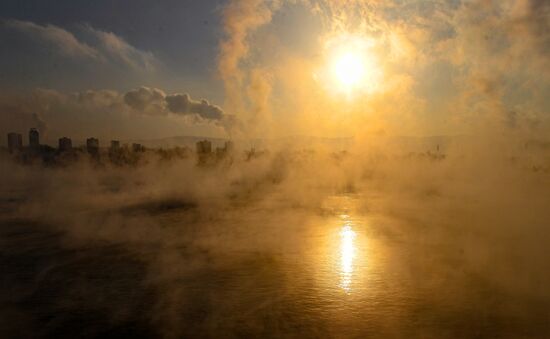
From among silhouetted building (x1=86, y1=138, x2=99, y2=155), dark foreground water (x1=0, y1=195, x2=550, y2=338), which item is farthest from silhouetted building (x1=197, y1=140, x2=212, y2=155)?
dark foreground water (x1=0, y1=195, x2=550, y2=338)

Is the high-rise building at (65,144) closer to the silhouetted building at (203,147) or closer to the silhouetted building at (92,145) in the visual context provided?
the silhouetted building at (92,145)

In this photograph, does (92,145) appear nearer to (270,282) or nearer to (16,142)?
(16,142)

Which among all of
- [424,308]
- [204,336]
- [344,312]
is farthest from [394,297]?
[204,336]

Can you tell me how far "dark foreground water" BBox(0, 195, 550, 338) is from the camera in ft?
36.5

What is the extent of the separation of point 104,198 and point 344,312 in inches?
1319

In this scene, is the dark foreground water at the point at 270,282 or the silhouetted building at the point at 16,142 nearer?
the dark foreground water at the point at 270,282

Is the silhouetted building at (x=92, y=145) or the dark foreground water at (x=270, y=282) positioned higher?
the silhouetted building at (x=92, y=145)

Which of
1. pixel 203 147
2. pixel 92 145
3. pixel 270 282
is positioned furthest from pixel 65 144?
pixel 270 282

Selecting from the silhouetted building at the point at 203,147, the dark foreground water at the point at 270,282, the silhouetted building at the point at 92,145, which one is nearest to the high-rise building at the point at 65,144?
the silhouetted building at the point at 92,145

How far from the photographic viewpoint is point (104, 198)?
40.6m

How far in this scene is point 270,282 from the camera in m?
14.5

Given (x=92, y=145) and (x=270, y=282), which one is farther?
(x=92, y=145)

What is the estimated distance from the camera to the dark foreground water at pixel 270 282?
11.1m

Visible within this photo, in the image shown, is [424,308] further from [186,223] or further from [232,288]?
[186,223]
